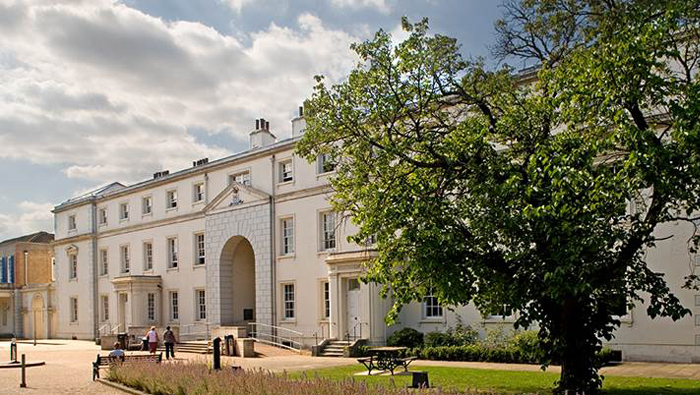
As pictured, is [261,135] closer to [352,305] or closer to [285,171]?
[285,171]

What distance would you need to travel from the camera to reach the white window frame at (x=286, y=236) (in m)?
33.2

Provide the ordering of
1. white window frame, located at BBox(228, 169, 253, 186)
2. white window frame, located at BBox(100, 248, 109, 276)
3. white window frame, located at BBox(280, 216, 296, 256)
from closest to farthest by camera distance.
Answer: white window frame, located at BBox(280, 216, 296, 256) → white window frame, located at BBox(228, 169, 253, 186) → white window frame, located at BBox(100, 248, 109, 276)

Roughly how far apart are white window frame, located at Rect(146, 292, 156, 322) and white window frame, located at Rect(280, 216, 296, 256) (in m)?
11.5

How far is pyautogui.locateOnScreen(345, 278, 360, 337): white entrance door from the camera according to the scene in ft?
93.7

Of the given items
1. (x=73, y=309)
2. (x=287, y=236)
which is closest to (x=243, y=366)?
(x=287, y=236)

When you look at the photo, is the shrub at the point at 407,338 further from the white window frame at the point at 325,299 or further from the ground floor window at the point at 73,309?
the ground floor window at the point at 73,309

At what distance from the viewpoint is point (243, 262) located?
1478 inches

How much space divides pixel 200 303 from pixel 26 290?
25739 millimetres

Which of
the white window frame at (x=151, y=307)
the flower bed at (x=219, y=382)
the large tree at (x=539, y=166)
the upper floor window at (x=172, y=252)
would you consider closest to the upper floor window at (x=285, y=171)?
the upper floor window at (x=172, y=252)

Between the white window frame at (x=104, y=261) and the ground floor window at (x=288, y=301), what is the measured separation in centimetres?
1809

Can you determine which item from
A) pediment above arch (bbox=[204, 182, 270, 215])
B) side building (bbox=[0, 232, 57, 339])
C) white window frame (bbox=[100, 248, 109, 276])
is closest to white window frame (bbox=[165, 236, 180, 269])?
pediment above arch (bbox=[204, 182, 270, 215])

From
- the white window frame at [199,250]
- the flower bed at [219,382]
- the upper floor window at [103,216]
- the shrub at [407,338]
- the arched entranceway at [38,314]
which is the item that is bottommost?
the arched entranceway at [38,314]

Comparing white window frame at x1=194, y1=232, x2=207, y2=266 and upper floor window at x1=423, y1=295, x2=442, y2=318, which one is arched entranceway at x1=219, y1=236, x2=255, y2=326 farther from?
upper floor window at x1=423, y1=295, x2=442, y2=318

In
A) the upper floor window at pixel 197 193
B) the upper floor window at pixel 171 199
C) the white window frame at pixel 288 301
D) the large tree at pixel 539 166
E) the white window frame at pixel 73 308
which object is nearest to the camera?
the large tree at pixel 539 166
